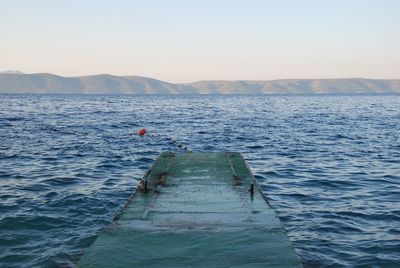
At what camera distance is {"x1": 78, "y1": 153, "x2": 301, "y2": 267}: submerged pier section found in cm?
782

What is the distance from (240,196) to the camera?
41.5ft

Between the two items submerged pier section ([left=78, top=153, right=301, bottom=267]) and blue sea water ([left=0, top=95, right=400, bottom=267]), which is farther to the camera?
blue sea water ([left=0, top=95, right=400, bottom=267])

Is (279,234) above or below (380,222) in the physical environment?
above

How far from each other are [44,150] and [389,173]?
66.7ft

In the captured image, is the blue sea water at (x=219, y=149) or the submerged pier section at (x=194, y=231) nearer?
the submerged pier section at (x=194, y=231)

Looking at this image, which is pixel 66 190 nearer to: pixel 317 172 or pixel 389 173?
pixel 317 172

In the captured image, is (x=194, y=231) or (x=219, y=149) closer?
(x=194, y=231)

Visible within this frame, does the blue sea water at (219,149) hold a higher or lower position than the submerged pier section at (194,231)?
lower

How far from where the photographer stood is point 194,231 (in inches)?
364

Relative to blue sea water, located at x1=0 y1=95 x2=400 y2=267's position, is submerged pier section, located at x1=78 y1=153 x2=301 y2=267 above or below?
above

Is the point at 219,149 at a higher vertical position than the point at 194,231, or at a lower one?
lower

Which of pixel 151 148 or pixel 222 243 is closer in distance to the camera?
pixel 222 243

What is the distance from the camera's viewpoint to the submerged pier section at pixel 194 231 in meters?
7.82

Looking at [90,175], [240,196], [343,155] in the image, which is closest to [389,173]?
[343,155]
